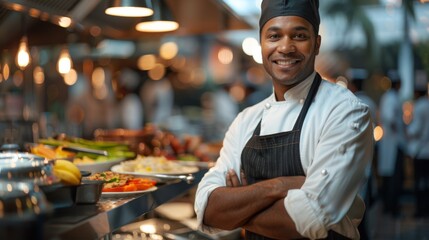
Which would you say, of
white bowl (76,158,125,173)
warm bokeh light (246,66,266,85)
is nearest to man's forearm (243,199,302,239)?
white bowl (76,158,125,173)

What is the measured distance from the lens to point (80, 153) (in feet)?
12.4

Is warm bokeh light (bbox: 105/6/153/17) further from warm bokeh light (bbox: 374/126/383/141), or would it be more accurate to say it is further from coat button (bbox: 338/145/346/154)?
warm bokeh light (bbox: 374/126/383/141)

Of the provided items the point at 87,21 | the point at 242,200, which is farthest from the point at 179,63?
the point at 242,200

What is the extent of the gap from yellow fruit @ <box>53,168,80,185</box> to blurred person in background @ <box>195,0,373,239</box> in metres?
0.58

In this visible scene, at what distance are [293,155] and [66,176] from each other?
90cm

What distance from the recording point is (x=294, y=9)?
8.14ft

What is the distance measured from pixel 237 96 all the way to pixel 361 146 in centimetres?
1414

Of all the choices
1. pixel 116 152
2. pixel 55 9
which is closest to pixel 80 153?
pixel 116 152

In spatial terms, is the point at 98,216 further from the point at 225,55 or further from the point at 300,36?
the point at 225,55

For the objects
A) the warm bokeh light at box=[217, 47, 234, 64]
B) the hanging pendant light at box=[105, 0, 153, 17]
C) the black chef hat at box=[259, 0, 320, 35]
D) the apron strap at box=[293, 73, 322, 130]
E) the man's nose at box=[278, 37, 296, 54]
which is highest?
the warm bokeh light at box=[217, 47, 234, 64]

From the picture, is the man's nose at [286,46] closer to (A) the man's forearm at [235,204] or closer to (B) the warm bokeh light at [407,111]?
(A) the man's forearm at [235,204]

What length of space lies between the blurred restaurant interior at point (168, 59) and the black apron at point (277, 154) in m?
1.39

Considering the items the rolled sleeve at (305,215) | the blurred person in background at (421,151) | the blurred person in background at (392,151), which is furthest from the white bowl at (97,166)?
the blurred person in background at (392,151)

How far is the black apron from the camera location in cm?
248
